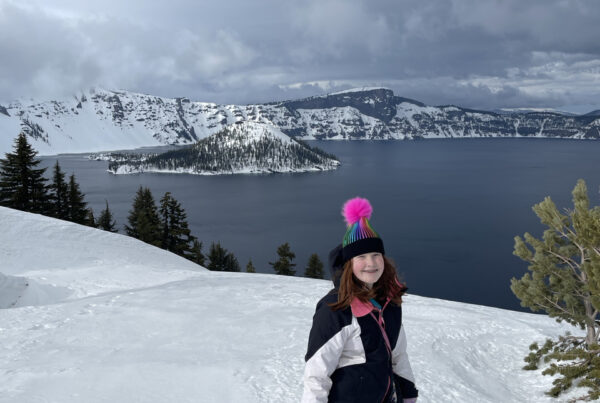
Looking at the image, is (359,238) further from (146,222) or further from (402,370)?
(146,222)

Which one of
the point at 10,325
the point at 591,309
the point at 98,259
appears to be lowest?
the point at 98,259

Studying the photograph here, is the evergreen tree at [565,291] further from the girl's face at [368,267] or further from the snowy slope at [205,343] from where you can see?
the girl's face at [368,267]

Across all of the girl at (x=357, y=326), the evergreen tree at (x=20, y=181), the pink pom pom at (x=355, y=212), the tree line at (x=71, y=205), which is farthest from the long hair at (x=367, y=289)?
the evergreen tree at (x=20, y=181)

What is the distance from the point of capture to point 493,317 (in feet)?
42.9

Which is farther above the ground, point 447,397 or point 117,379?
point 117,379

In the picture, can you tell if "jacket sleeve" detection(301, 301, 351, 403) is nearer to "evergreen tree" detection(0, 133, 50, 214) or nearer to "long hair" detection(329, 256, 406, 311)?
"long hair" detection(329, 256, 406, 311)

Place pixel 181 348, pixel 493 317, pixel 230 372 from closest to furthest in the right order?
1. pixel 230 372
2. pixel 181 348
3. pixel 493 317

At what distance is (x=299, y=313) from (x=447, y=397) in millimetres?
4743

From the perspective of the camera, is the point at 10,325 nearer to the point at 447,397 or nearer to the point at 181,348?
the point at 181,348

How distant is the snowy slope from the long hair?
3828 mm

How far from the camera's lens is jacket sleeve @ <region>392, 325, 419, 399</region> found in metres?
3.98

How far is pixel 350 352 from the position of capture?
11.9 feet

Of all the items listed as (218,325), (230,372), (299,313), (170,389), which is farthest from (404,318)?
(170,389)

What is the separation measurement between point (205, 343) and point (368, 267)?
6.14m
